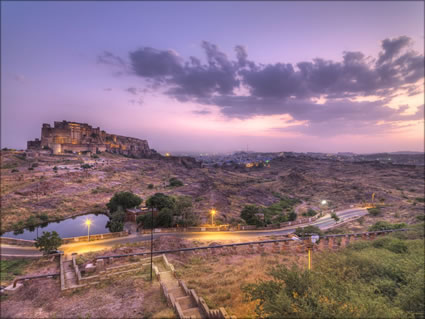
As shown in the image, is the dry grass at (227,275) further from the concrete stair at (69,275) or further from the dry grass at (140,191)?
the dry grass at (140,191)

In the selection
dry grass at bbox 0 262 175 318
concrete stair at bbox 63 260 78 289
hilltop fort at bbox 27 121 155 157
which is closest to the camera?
dry grass at bbox 0 262 175 318

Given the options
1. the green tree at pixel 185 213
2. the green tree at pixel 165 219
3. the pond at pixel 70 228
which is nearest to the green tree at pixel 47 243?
the pond at pixel 70 228

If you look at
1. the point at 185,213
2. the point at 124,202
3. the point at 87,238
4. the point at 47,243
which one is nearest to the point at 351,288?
the point at 47,243

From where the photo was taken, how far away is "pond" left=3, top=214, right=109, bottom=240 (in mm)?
31833

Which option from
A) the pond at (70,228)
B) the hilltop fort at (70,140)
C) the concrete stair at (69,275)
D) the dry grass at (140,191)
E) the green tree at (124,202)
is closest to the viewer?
the concrete stair at (69,275)

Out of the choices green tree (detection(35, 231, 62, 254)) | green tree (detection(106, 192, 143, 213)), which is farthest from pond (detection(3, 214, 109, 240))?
green tree (detection(35, 231, 62, 254))

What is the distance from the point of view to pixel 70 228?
35.0 meters

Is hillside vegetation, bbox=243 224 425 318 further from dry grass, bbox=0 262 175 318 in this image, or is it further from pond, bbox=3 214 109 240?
pond, bbox=3 214 109 240

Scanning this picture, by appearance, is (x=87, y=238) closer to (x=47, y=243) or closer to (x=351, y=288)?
(x=47, y=243)

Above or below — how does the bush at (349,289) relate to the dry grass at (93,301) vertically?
above

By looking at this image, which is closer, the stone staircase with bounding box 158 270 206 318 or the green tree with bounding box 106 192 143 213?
the stone staircase with bounding box 158 270 206 318

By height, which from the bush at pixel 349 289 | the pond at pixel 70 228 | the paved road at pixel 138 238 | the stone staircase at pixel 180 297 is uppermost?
the bush at pixel 349 289

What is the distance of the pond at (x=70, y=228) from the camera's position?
31833 millimetres

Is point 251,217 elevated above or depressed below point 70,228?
above
